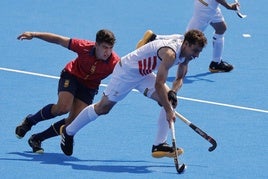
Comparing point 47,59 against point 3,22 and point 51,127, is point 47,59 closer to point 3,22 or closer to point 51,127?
point 3,22

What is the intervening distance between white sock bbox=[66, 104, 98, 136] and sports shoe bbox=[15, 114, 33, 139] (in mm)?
576

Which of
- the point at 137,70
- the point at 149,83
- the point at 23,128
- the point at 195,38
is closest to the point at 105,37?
the point at 137,70

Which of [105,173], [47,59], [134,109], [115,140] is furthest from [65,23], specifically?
[105,173]

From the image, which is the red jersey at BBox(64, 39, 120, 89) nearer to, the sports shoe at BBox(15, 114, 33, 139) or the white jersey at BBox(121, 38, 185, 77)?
the white jersey at BBox(121, 38, 185, 77)

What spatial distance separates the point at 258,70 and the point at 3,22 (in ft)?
15.6

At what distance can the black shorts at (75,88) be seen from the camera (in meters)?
9.39

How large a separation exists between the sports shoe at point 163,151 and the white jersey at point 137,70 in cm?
61

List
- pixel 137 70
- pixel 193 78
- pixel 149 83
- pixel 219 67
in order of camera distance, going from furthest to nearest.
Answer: pixel 219 67 → pixel 193 78 → pixel 149 83 → pixel 137 70

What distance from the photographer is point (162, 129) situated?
29.9 feet

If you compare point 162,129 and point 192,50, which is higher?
point 192,50

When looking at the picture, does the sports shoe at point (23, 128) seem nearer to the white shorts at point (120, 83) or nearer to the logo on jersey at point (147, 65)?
the white shorts at point (120, 83)

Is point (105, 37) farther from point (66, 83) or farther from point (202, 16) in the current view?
point (202, 16)

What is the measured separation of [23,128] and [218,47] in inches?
165

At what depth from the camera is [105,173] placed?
8703 mm
